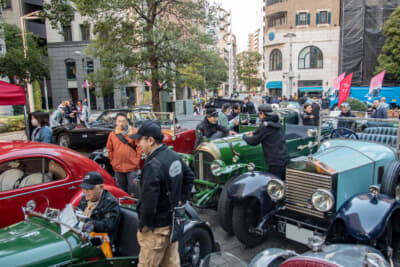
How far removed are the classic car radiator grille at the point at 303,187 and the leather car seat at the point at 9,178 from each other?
144 inches

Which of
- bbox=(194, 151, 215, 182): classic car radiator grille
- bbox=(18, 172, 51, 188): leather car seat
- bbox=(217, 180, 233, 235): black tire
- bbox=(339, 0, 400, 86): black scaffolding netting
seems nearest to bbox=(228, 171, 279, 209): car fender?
bbox=(217, 180, 233, 235): black tire

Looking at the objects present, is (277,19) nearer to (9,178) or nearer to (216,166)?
(216,166)

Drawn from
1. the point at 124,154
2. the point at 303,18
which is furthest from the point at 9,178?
the point at 303,18

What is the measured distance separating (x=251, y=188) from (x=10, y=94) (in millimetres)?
6502

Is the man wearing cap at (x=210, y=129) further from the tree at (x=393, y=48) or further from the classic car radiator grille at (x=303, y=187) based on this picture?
the tree at (x=393, y=48)

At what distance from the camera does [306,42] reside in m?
40.8

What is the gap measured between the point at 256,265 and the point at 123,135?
11.2 ft

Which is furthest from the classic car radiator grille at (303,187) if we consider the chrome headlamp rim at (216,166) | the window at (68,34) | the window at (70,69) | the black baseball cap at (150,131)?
the window at (68,34)

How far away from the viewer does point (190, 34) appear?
44.8 feet

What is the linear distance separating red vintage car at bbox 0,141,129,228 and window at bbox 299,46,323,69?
41360 mm

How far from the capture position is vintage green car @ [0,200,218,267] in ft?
7.78

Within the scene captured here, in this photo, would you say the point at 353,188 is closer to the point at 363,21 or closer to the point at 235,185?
the point at 235,185

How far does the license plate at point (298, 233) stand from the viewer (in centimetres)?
404

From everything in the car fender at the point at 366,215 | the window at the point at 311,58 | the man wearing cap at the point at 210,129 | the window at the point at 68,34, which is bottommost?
the car fender at the point at 366,215
